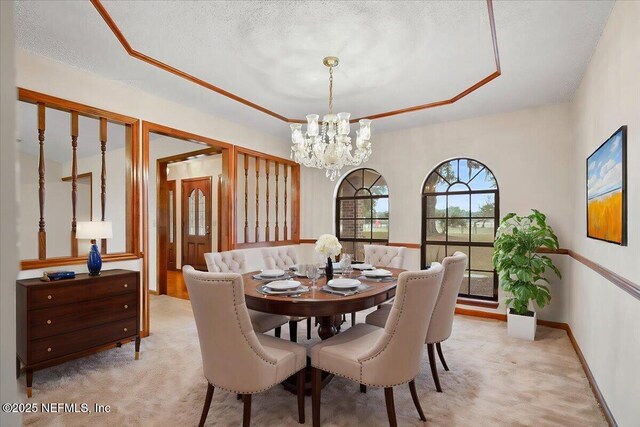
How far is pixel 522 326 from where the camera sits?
338cm

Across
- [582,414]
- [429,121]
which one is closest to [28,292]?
[582,414]

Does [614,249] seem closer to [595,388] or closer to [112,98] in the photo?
[595,388]

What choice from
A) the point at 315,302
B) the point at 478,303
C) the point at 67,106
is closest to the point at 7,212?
the point at 315,302

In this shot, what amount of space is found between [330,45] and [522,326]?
11.0 feet

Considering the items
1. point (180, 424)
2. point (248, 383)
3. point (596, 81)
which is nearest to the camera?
point (248, 383)

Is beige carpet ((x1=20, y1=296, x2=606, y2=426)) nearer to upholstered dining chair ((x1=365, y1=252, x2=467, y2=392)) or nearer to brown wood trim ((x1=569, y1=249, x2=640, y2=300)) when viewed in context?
upholstered dining chair ((x1=365, y1=252, x2=467, y2=392))

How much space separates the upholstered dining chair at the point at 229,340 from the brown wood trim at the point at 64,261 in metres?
1.59

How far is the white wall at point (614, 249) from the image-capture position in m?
1.67

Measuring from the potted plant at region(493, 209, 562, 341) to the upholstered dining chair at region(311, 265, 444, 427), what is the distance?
212cm

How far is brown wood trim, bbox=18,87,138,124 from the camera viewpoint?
258 cm

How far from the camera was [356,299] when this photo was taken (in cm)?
200

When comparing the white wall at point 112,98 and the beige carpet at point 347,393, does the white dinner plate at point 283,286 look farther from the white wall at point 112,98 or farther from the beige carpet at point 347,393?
the white wall at point 112,98

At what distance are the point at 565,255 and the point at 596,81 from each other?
1.99 meters

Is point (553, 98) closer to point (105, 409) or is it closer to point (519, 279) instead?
point (519, 279)
